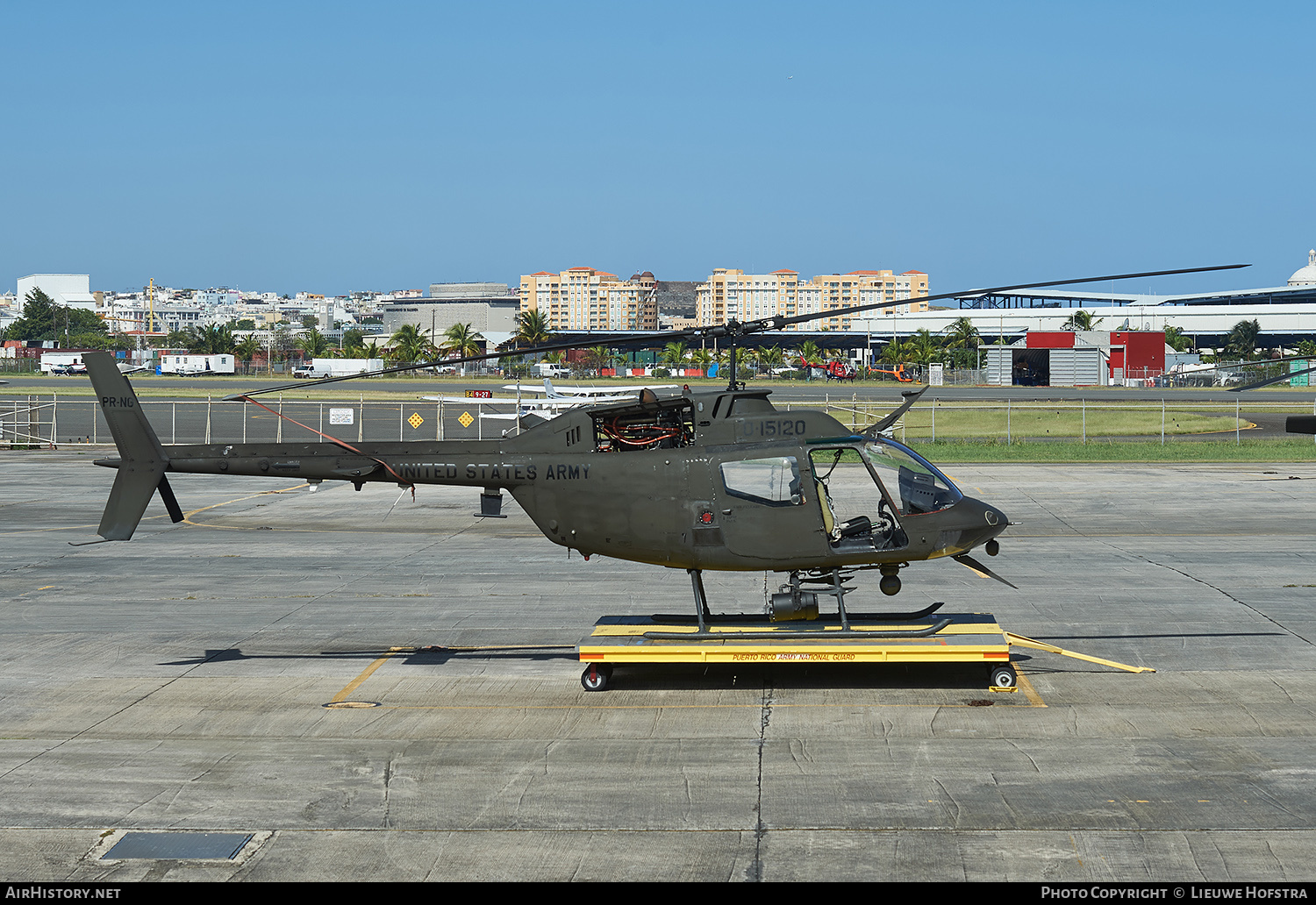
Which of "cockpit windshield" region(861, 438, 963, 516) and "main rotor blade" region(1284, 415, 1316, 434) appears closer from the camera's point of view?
"main rotor blade" region(1284, 415, 1316, 434)

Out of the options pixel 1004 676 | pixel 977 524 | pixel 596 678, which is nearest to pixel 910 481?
pixel 977 524

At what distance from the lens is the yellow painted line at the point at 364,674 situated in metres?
12.4

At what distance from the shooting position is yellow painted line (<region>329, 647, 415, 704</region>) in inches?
487

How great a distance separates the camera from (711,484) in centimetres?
1302

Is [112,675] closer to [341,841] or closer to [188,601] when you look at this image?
[188,601]

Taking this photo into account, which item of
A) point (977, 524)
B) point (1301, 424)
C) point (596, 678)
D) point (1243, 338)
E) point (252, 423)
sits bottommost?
point (596, 678)

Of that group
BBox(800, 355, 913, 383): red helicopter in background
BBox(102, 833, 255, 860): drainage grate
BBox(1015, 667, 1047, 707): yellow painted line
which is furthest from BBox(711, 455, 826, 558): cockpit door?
BBox(800, 355, 913, 383): red helicopter in background

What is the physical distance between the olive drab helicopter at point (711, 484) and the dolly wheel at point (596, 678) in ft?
4.18

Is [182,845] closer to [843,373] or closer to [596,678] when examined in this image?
[596,678]

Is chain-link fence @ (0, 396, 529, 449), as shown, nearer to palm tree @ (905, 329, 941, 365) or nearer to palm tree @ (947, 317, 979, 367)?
palm tree @ (905, 329, 941, 365)

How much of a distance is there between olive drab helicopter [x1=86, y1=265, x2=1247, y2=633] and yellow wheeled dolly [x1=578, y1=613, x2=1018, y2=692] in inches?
13.2

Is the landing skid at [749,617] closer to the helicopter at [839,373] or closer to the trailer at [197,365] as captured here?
the helicopter at [839,373]

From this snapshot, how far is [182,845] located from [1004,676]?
8323 millimetres

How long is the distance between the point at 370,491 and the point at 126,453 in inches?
706
